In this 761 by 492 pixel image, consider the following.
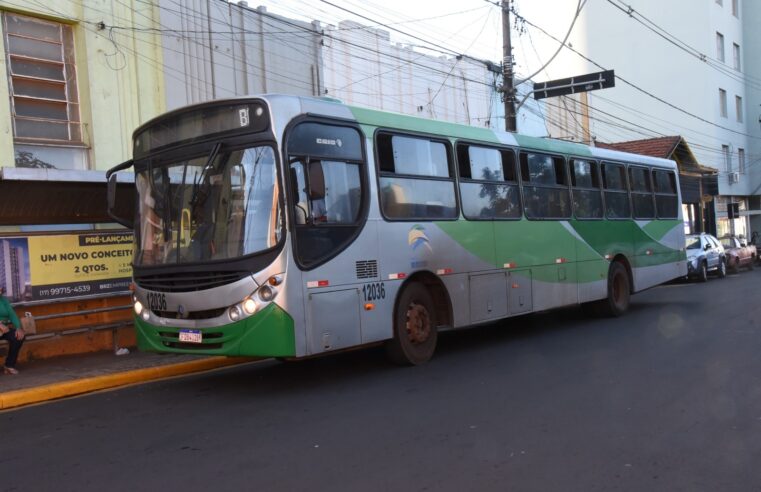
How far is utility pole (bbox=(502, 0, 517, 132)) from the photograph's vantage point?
57.1 ft

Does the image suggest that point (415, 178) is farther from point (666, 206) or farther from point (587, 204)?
point (666, 206)

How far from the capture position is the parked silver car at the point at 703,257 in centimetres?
2304

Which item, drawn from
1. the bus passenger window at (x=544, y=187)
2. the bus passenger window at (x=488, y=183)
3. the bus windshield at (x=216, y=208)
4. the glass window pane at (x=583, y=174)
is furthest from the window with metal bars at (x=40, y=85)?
the glass window pane at (x=583, y=174)

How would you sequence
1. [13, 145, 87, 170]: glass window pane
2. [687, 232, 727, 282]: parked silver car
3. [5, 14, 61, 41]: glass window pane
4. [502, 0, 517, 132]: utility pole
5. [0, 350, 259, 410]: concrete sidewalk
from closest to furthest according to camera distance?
[0, 350, 259, 410]: concrete sidewalk < [5, 14, 61, 41]: glass window pane < [13, 145, 87, 170]: glass window pane < [502, 0, 517, 132]: utility pole < [687, 232, 727, 282]: parked silver car

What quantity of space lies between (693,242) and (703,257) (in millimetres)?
1068

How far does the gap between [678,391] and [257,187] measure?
4.92 meters

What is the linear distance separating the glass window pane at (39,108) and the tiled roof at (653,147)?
22502mm

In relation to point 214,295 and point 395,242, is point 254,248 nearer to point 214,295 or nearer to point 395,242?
point 214,295

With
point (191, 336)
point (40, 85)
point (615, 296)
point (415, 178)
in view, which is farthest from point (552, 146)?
point (40, 85)

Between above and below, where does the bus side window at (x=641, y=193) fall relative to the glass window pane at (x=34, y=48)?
below

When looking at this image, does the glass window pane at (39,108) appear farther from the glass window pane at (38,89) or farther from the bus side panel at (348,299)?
the bus side panel at (348,299)

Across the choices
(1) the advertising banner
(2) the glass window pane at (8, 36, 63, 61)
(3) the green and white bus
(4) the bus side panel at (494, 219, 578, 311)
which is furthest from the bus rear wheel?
(2) the glass window pane at (8, 36, 63, 61)

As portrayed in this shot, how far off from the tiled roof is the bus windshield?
24458mm

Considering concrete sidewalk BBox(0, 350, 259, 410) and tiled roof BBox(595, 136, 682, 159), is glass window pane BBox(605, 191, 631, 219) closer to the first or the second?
concrete sidewalk BBox(0, 350, 259, 410)
